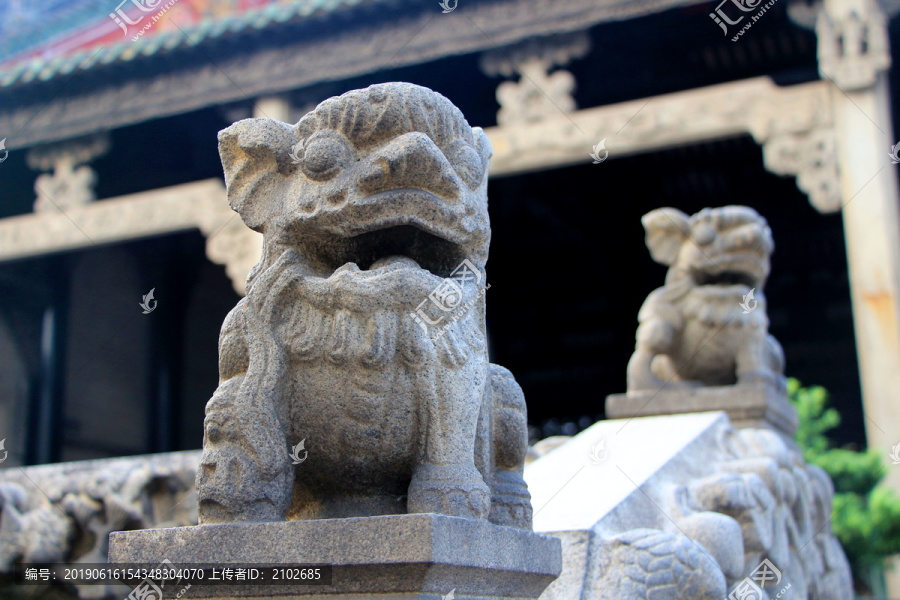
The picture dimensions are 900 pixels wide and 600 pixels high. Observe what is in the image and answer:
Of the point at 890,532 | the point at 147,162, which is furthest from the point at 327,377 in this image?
the point at 147,162

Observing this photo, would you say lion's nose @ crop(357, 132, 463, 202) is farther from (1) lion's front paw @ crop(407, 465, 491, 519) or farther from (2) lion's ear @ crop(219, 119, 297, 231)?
(1) lion's front paw @ crop(407, 465, 491, 519)

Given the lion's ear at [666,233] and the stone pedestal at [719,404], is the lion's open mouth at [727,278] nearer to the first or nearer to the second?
the lion's ear at [666,233]

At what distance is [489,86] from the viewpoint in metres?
9.07

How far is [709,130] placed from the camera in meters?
6.96

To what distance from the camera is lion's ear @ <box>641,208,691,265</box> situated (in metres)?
5.07

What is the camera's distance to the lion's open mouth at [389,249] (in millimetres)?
2324

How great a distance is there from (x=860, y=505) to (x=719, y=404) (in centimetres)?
154

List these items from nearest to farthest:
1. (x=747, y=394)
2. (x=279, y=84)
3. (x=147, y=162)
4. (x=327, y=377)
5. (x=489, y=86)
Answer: (x=327, y=377)
(x=747, y=394)
(x=279, y=84)
(x=489, y=86)
(x=147, y=162)

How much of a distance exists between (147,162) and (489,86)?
4.10 m

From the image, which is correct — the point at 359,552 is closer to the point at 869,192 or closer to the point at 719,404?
the point at 719,404

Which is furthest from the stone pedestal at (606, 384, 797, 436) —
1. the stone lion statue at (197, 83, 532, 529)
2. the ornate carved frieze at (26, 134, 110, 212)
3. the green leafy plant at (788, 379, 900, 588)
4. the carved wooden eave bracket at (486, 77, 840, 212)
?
the ornate carved frieze at (26, 134, 110, 212)

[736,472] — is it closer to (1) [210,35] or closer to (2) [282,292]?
(2) [282,292]

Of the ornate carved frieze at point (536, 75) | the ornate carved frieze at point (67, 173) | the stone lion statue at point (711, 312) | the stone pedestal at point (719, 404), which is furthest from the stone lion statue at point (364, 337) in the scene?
the ornate carved frieze at point (67, 173)

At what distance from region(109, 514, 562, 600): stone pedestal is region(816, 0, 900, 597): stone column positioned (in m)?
4.45
